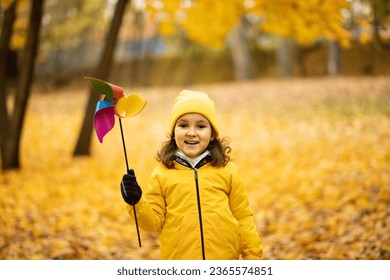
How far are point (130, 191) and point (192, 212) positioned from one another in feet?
1.26

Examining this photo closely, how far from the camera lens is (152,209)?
7.27ft

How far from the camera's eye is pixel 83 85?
22.5 m

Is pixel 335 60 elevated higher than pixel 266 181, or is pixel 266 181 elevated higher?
pixel 335 60

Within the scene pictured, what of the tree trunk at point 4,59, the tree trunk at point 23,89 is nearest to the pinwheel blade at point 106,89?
the tree trunk at point 23,89

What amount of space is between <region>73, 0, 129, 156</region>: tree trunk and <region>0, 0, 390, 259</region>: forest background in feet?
0.06

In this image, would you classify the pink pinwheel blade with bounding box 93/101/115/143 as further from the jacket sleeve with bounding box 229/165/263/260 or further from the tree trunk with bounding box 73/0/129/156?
the tree trunk with bounding box 73/0/129/156

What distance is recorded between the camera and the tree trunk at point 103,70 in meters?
6.92

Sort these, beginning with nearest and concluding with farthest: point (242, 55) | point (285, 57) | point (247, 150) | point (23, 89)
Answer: point (23, 89)
point (247, 150)
point (285, 57)
point (242, 55)

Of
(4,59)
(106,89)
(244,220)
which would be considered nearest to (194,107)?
(106,89)

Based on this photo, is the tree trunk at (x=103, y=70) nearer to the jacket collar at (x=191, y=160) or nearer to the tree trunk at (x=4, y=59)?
the tree trunk at (x=4, y=59)

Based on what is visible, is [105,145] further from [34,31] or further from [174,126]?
[174,126]

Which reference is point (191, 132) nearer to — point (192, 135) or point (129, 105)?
point (192, 135)

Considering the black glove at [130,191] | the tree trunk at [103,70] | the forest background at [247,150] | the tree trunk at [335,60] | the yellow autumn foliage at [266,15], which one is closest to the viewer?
the black glove at [130,191]
